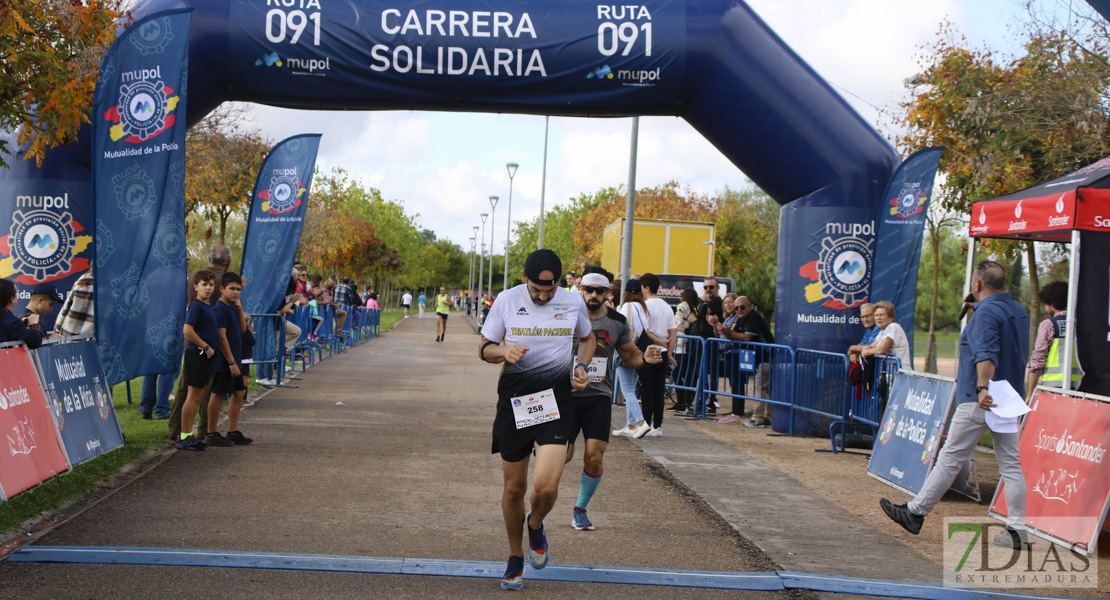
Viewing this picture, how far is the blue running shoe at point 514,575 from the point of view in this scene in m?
5.04

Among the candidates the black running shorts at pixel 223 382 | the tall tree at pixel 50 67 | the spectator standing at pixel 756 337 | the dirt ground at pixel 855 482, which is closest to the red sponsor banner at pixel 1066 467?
the dirt ground at pixel 855 482

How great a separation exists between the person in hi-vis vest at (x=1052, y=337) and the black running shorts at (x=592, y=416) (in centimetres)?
537

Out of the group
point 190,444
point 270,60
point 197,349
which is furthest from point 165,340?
point 270,60

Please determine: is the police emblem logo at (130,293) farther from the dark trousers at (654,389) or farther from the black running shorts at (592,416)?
the dark trousers at (654,389)

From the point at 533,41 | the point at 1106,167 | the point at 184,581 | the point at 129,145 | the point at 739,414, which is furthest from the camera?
the point at 739,414

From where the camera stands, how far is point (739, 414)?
43.9 ft

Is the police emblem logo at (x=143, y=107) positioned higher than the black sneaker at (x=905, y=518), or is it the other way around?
the police emblem logo at (x=143, y=107)

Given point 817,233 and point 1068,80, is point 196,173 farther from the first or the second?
point 1068,80

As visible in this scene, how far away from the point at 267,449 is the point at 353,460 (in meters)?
0.98

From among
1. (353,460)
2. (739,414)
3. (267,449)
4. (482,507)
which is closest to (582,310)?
(482,507)

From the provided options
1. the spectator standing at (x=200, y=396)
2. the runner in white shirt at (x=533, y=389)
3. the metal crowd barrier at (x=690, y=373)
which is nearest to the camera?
the runner in white shirt at (x=533, y=389)

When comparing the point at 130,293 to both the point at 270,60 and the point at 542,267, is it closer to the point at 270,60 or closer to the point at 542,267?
the point at 270,60

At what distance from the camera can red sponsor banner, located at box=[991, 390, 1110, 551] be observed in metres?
6.05

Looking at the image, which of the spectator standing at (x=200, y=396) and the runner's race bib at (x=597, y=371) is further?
Answer: the spectator standing at (x=200, y=396)
